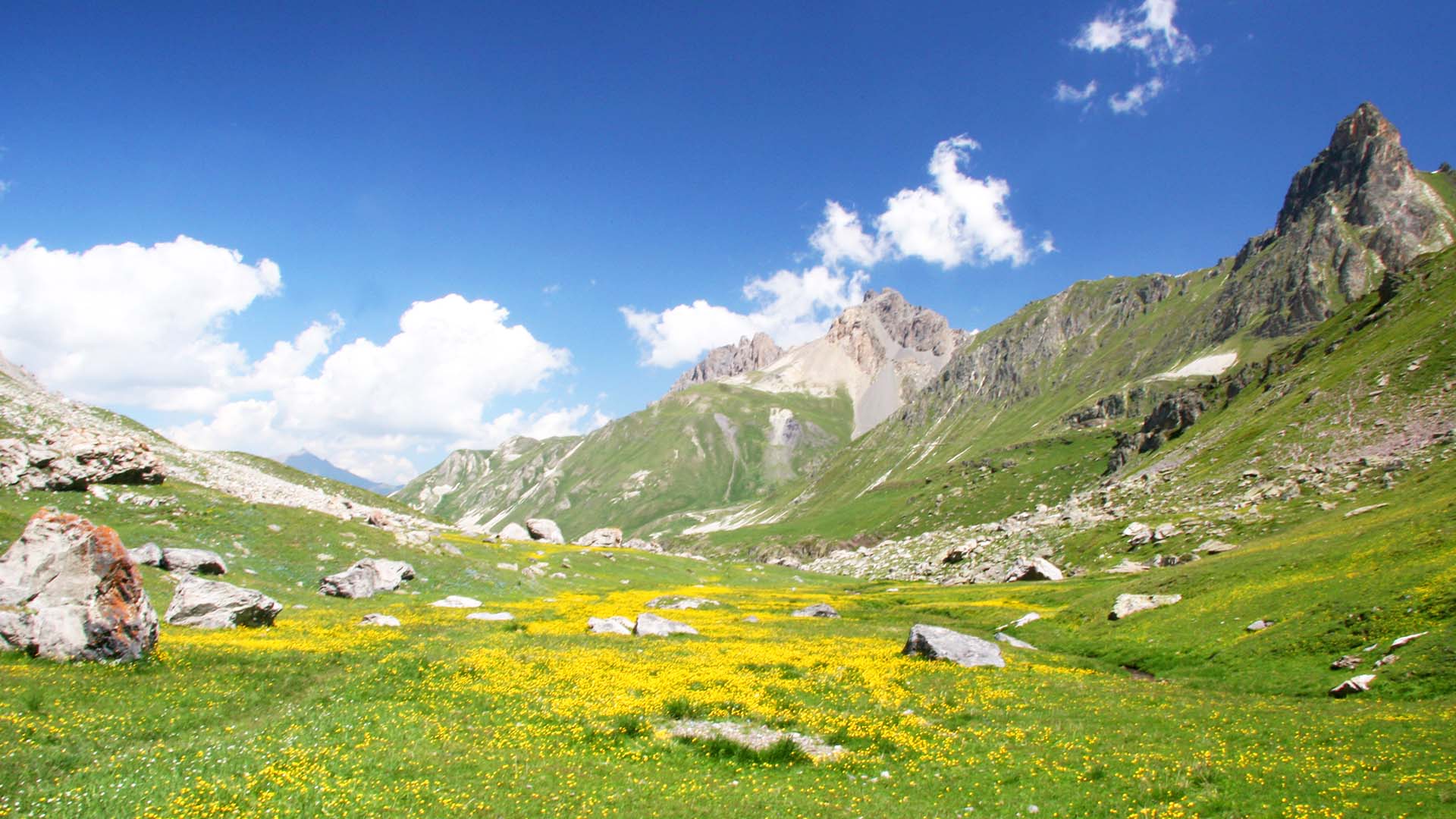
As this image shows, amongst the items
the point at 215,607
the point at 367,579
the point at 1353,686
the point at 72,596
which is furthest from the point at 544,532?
the point at 1353,686

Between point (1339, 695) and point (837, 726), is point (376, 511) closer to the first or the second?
point (837, 726)

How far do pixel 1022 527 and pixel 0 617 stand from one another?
445 ft

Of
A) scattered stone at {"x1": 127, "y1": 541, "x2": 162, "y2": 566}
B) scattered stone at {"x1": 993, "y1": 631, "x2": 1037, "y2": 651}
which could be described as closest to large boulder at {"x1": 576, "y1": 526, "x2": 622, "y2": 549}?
scattered stone at {"x1": 127, "y1": 541, "x2": 162, "y2": 566}

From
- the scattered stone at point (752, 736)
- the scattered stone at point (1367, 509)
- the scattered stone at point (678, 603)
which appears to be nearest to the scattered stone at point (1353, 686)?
the scattered stone at point (752, 736)

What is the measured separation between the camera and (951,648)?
3950 centimetres

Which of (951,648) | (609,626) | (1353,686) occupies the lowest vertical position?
(1353,686)

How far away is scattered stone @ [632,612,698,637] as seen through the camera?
151 feet

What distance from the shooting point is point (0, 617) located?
23.1 meters

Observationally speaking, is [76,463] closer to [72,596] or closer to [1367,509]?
[72,596]

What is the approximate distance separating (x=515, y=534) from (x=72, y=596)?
9839cm

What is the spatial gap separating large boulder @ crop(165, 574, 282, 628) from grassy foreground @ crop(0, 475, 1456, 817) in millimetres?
1509

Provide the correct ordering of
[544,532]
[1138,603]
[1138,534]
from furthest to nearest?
[544,532]
[1138,534]
[1138,603]

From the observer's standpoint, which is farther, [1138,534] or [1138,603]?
[1138,534]

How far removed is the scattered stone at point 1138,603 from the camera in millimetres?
53094
